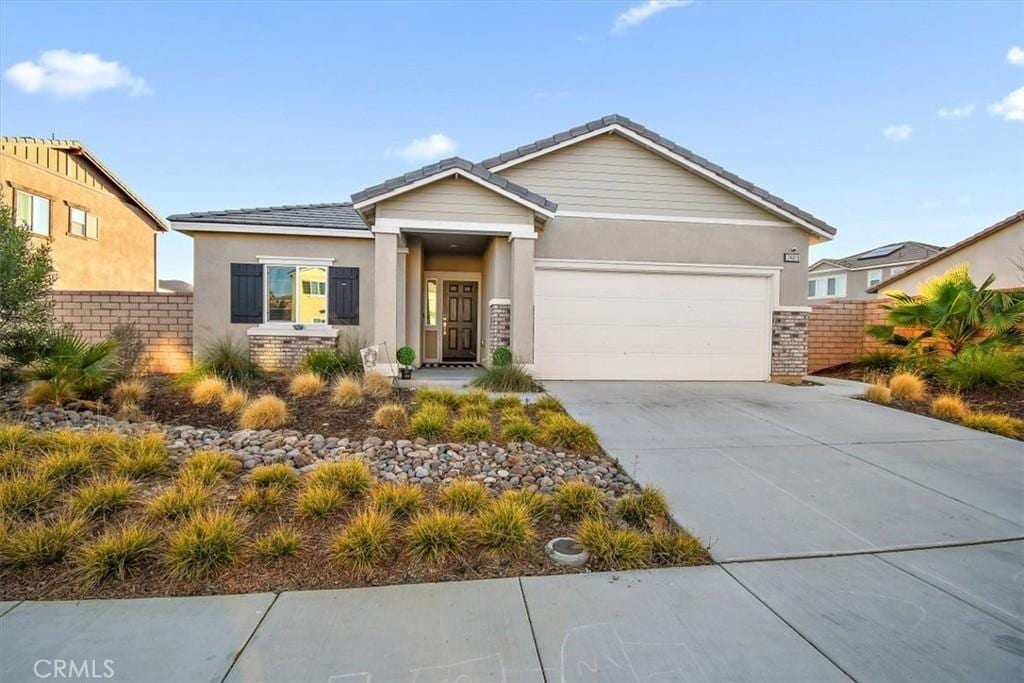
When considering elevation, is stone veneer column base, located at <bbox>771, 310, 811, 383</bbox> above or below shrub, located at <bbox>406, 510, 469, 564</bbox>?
above

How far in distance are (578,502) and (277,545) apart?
2.22m

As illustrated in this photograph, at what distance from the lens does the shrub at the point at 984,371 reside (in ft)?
28.7

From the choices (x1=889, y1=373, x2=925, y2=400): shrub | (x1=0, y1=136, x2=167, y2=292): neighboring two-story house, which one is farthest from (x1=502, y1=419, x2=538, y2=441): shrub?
(x1=0, y1=136, x2=167, y2=292): neighboring two-story house

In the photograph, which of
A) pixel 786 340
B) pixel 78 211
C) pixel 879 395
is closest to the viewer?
pixel 879 395

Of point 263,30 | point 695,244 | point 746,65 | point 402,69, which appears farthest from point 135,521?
point 746,65

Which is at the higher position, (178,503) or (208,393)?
(208,393)

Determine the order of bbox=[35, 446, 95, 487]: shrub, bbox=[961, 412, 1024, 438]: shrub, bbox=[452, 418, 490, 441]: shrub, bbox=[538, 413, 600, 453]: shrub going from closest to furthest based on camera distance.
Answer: bbox=[35, 446, 95, 487]: shrub, bbox=[538, 413, 600, 453]: shrub, bbox=[452, 418, 490, 441]: shrub, bbox=[961, 412, 1024, 438]: shrub

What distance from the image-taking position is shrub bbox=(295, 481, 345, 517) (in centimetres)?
370

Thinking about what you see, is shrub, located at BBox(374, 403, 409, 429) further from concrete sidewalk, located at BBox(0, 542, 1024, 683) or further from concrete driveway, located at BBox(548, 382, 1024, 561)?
concrete sidewalk, located at BBox(0, 542, 1024, 683)

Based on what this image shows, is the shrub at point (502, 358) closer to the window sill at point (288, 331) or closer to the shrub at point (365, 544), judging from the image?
the window sill at point (288, 331)

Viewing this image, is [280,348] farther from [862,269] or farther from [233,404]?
[862,269]

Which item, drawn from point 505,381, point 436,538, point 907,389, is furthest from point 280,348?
point 907,389

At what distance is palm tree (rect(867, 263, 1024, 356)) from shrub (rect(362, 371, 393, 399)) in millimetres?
11153

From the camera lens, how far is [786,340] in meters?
10.9
